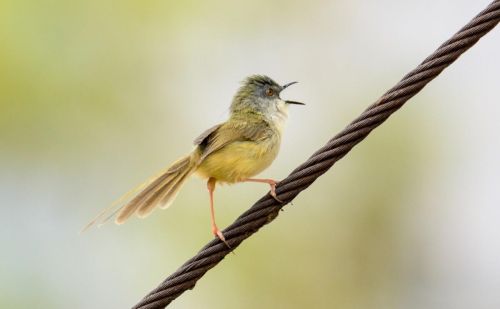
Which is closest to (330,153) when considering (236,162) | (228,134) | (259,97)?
(236,162)

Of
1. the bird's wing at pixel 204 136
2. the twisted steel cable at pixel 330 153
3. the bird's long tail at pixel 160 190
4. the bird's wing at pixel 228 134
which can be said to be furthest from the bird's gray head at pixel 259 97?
the twisted steel cable at pixel 330 153

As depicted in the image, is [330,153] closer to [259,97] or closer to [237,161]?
[237,161]

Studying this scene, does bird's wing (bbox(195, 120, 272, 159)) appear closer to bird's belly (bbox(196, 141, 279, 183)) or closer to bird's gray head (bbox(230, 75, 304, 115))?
bird's belly (bbox(196, 141, 279, 183))

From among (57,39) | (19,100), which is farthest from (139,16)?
(19,100)

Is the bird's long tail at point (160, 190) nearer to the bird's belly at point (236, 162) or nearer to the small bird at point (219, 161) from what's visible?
the small bird at point (219, 161)

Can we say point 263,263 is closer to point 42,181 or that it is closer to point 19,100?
point 42,181

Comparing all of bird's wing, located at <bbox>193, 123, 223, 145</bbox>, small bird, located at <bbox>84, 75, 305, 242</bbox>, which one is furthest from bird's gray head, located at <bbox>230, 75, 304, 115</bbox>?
bird's wing, located at <bbox>193, 123, 223, 145</bbox>
